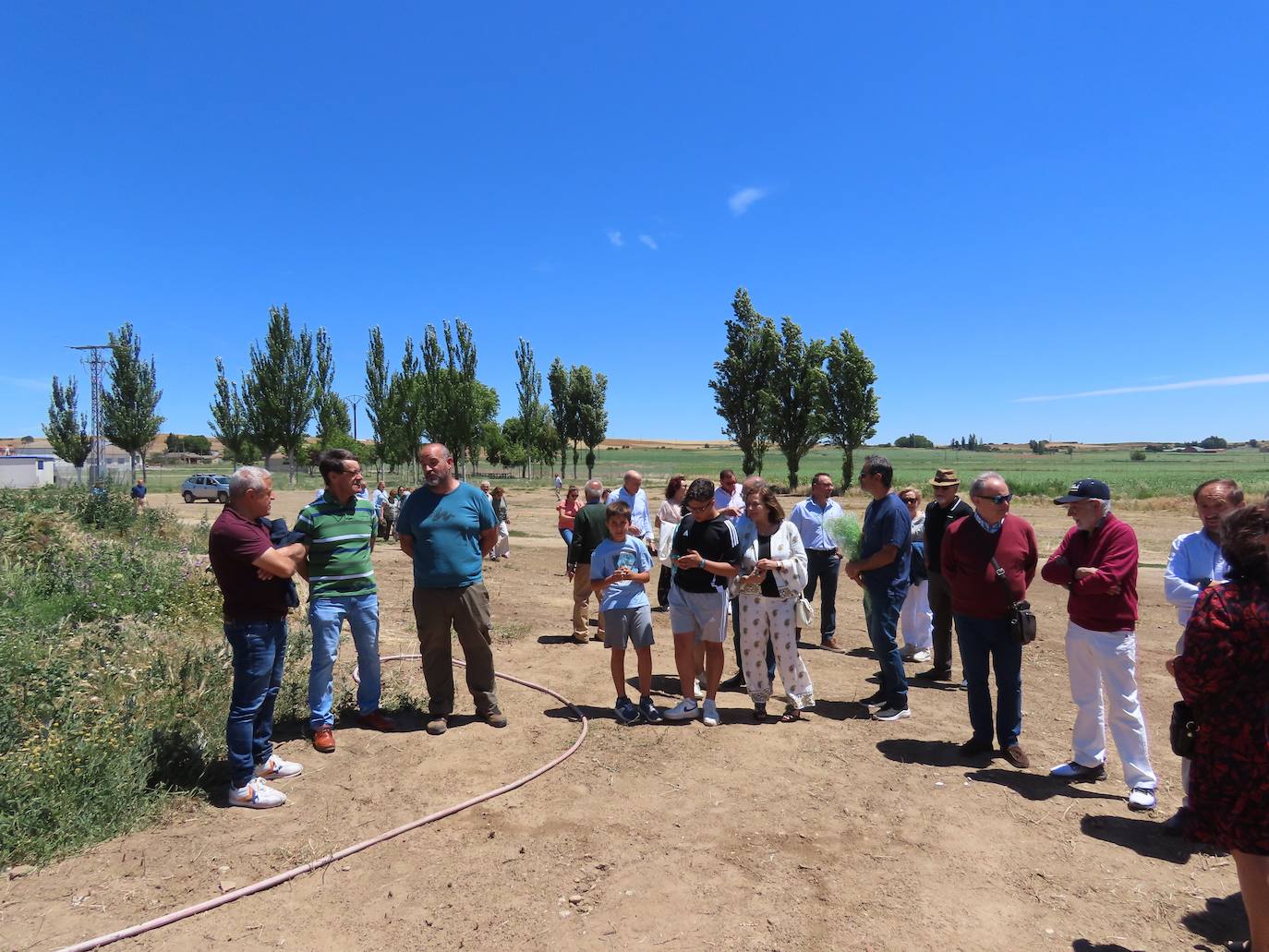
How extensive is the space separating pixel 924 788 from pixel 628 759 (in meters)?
1.82

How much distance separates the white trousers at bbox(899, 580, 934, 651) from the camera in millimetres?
7121

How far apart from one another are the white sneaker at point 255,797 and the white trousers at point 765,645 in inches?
125

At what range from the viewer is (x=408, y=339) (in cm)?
4572

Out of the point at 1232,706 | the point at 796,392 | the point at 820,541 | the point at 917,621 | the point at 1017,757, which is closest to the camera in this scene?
the point at 1232,706

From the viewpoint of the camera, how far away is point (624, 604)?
17.3ft

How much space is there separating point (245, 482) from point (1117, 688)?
16.5ft

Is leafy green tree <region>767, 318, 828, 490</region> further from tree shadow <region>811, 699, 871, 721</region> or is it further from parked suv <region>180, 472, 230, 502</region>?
tree shadow <region>811, 699, 871, 721</region>

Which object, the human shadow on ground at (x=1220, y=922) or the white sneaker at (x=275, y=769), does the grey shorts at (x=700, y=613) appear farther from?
the human shadow on ground at (x=1220, y=922)

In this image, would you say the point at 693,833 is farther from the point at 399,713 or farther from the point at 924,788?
the point at 399,713

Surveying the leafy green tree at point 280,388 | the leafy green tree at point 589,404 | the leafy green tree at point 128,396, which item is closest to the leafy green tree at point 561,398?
the leafy green tree at point 589,404

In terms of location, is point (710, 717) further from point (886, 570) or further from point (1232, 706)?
point (1232, 706)

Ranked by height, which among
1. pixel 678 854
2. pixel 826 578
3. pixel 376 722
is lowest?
pixel 678 854

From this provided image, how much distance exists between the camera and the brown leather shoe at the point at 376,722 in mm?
5051

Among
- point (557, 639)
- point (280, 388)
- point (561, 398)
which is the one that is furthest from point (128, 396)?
point (557, 639)
